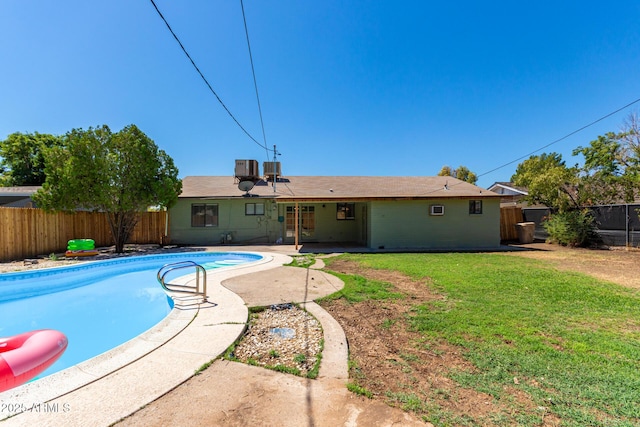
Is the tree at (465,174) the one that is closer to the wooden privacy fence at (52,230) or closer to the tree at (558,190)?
the tree at (558,190)

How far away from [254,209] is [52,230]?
8831 millimetres

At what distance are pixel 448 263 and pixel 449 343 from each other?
6.38m

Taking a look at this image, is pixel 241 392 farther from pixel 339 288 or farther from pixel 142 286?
pixel 142 286

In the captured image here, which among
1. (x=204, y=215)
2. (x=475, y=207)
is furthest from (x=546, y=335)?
(x=204, y=215)

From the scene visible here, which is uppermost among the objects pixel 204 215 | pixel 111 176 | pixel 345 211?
pixel 111 176

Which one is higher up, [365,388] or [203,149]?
[203,149]

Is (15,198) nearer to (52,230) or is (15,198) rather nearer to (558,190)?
(52,230)

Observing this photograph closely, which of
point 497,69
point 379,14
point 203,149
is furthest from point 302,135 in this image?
point 497,69

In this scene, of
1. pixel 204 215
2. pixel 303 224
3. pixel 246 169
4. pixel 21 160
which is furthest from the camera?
pixel 21 160

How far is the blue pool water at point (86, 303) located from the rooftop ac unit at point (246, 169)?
8032mm

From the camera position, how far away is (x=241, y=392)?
2.52 metres

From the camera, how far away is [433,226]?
45.6 feet

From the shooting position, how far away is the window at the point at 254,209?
16.1 meters

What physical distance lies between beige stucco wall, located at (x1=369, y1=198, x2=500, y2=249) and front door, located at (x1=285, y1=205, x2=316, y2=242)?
3.95 metres
